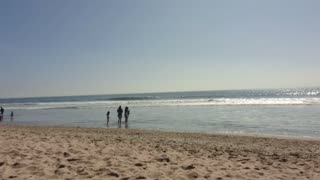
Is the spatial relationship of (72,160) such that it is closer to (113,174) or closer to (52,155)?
(52,155)

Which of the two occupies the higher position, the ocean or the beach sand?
the beach sand

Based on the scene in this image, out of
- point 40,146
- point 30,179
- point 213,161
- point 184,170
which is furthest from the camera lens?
point 40,146

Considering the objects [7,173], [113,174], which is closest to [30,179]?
[7,173]

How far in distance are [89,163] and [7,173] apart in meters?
1.78

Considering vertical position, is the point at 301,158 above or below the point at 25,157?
below

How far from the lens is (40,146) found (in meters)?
9.75

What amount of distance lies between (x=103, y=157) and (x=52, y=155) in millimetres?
1263

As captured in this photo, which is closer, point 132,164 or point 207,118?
point 132,164

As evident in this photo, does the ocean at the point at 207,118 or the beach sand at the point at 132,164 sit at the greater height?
the beach sand at the point at 132,164

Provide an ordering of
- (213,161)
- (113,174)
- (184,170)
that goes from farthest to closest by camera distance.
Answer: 1. (213,161)
2. (184,170)
3. (113,174)

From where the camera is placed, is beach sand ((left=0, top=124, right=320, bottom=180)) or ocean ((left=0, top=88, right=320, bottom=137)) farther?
ocean ((left=0, top=88, right=320, bottom=137))

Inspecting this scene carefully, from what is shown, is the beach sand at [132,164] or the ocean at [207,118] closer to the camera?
the beach sand at [132,164]

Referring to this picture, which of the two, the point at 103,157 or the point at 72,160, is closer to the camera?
the point at 72,160

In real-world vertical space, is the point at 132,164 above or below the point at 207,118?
above
